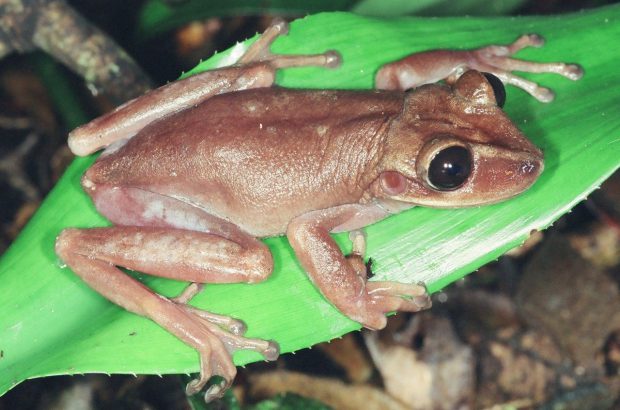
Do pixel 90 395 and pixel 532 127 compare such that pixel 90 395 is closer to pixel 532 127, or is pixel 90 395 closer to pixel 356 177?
pixel 356 177

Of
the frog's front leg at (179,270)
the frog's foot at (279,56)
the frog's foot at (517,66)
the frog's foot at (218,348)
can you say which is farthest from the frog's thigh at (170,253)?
the frog's foot at (517,66)

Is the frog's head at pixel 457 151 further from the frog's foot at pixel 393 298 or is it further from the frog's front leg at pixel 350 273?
the frog's foot at pixel 393 298

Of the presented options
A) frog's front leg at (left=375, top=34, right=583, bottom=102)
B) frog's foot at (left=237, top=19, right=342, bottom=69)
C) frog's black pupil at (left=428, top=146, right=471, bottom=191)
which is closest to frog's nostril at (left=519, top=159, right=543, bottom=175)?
frog's black pupil at (left=428, top=146, right=471, bottom=191)

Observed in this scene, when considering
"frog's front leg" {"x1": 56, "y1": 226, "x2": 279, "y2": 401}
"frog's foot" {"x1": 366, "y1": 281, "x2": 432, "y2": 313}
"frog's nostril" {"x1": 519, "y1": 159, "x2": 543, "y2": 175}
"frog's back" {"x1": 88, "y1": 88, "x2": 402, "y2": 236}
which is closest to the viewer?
"frog's nostril" {"x1": 519, "y1": 159, "x2": 543, "y2": 175}

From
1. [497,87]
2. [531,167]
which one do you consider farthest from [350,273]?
[497,87]

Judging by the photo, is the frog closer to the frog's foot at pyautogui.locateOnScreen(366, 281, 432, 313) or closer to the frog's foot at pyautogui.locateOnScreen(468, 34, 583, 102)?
the frog's foot at pyautogui.locateOnScreen(366, 281, 432, 313)

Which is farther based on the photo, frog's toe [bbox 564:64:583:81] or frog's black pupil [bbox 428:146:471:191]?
frog's toe [bbox 564:64:583:81]
